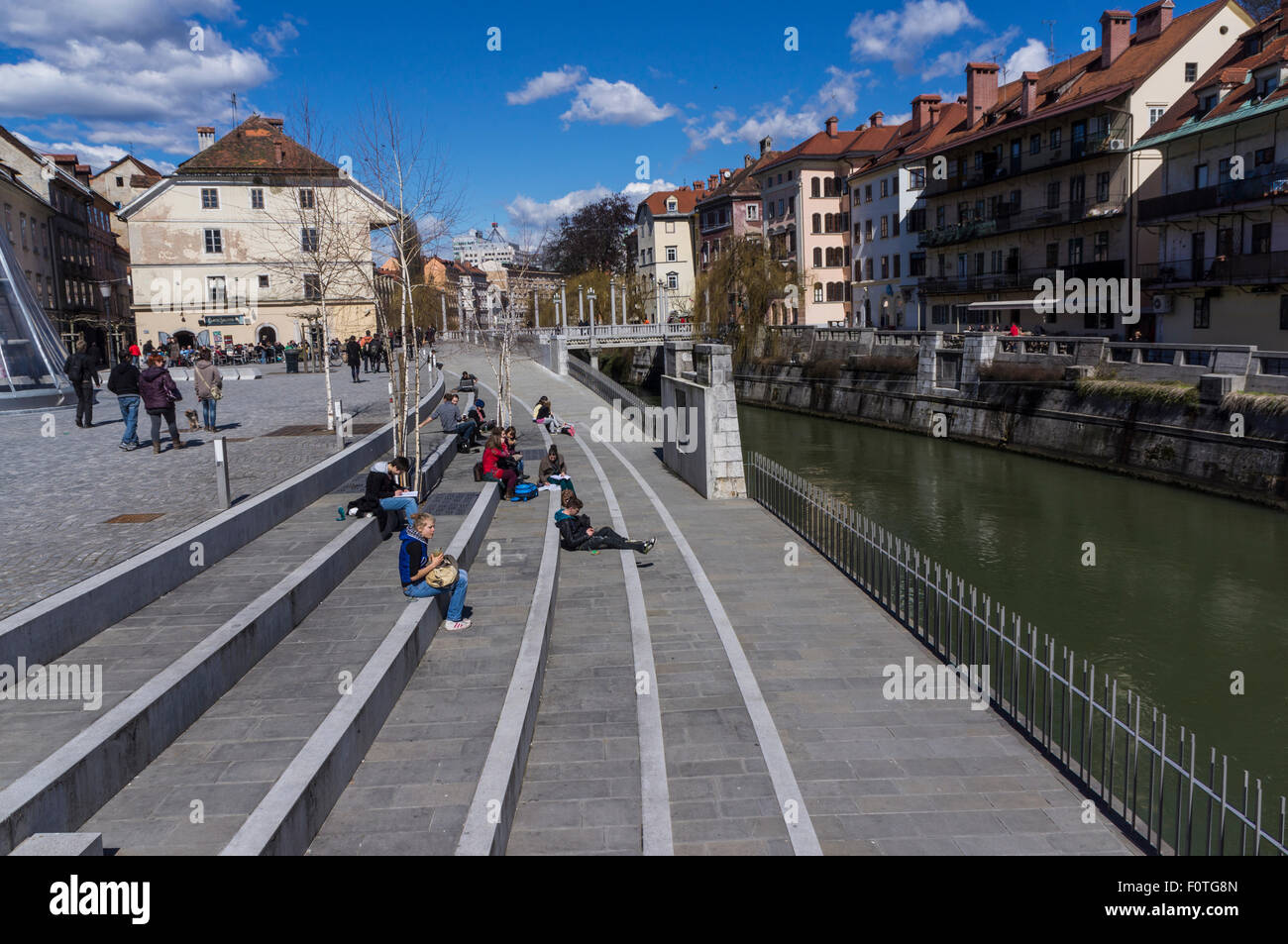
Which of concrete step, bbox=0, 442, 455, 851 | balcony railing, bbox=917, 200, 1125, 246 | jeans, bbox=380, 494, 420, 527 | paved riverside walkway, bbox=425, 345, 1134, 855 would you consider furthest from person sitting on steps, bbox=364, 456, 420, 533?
balcony railing, bbox=917, 200, 1125, 246

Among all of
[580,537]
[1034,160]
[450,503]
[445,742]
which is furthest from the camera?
[1034,160]

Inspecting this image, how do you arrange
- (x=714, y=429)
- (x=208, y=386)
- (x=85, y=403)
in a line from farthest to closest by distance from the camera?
1. (x=714, y=429)
2. (x=85, y=403)
3. (x=208, y=386)

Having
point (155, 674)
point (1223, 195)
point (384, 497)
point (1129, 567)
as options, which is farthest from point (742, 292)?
point (155, 674)

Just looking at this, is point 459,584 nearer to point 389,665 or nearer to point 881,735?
point 389,665

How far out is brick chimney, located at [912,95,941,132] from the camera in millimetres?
60094

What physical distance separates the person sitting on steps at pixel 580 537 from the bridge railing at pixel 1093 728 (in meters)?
3.40

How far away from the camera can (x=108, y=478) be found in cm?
1495

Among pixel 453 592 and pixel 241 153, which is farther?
pixel 241 153

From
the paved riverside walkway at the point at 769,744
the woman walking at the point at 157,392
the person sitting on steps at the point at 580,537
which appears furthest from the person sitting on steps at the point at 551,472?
the woman walking at the point at 157,392

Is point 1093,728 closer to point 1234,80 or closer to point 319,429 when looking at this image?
point 319,429

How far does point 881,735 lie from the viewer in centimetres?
894

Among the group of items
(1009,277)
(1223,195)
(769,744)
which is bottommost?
(769,744)

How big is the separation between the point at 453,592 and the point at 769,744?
384cm

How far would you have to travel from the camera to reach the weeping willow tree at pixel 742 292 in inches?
2094
